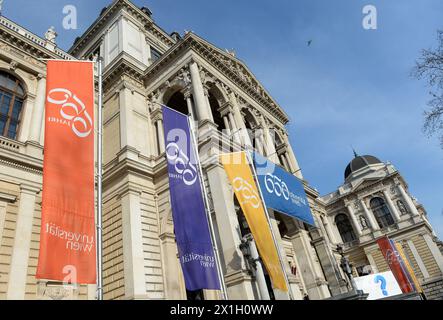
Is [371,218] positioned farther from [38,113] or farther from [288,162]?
[38,113]

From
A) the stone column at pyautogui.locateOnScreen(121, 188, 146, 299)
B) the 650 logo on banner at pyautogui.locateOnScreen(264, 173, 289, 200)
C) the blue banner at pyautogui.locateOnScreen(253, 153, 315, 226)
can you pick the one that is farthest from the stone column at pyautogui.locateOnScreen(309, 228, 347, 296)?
the stone column at pyautogui.locateOnScreen(121, 188, 146, 299)

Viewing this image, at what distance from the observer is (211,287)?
8.63 m

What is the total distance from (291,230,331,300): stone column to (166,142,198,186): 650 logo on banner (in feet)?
38.4

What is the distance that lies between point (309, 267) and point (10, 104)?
60.9 ft

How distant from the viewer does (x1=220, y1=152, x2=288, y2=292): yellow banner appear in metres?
10.1

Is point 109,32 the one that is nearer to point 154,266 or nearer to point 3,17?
point 3,17

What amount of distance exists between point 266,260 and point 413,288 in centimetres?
2365

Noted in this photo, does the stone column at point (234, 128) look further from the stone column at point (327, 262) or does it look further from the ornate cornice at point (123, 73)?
the stone column at point (327, 262)

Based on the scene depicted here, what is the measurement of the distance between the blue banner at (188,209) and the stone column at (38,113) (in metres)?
8.12

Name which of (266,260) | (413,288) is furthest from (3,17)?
(413,288)

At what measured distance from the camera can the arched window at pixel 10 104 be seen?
1513cm

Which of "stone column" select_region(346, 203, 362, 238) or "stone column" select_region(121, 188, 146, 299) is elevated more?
"stone column" select_region(346, 203, 362, 238)

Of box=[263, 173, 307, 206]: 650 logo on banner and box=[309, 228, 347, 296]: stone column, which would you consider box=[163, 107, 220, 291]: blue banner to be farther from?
box=[309, 228, 347, 296]: stone column

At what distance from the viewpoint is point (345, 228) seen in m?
48.2
